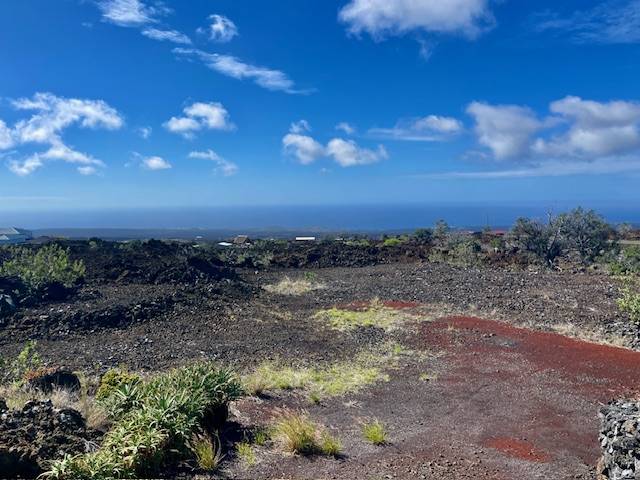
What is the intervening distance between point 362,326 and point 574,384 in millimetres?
5182

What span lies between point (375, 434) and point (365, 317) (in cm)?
715

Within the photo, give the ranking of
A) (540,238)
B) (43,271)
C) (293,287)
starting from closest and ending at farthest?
1. (43,271)
2. (293,287)
3. (540,238)

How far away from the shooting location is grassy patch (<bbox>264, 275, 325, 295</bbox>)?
1698cm

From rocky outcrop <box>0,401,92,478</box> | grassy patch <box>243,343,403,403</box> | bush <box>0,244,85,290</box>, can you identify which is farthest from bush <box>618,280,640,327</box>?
bush <box>0,244,85,290</box>

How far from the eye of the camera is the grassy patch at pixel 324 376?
7.59 m

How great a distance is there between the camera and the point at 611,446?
4.55 metres

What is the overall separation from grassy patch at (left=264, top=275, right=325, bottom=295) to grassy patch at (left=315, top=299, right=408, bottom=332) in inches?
128

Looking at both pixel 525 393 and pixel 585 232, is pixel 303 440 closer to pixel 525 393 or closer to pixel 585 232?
pixel 525 393

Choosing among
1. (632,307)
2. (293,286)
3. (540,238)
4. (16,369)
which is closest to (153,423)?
(16,369)

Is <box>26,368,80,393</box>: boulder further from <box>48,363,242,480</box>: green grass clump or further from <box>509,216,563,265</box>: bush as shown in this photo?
<box>509,216,563,265</box>: bush

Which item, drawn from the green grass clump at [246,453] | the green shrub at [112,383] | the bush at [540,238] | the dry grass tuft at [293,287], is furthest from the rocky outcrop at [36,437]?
the bush at [540,238]

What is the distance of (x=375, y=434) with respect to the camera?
18.8ft

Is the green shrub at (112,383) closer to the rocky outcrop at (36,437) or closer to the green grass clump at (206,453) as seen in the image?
the rocky outcrop at (36,437)

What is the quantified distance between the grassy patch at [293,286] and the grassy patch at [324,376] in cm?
753
